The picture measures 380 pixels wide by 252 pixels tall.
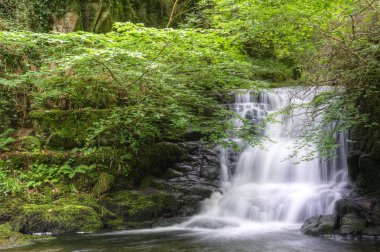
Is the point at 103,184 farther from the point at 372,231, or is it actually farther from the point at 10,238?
the point at 372,231

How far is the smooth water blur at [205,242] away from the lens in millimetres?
5340

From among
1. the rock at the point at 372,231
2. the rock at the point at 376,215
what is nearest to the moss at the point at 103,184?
the rock at the point at 372,231

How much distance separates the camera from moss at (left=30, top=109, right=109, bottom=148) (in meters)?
8.65

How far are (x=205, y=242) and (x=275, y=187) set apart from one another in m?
3.24

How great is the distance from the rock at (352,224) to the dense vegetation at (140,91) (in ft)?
3.87

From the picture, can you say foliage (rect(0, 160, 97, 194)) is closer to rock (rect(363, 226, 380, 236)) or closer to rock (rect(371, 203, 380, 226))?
rock (rect(363, 226, 380, 236))

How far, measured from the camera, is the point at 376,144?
698cm

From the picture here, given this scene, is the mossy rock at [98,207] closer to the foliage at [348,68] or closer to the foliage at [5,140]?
the foliage at [5,140]

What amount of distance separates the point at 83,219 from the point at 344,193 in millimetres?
5426

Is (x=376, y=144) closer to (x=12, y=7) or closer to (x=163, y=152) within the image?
(x=163, y=152)

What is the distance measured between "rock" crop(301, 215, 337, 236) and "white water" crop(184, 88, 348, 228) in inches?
25.4

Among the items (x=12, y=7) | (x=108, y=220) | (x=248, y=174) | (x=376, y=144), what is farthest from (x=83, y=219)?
(x=12, y=7)

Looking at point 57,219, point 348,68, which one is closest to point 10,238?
point 57,219

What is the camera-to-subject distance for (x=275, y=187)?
336 inches
